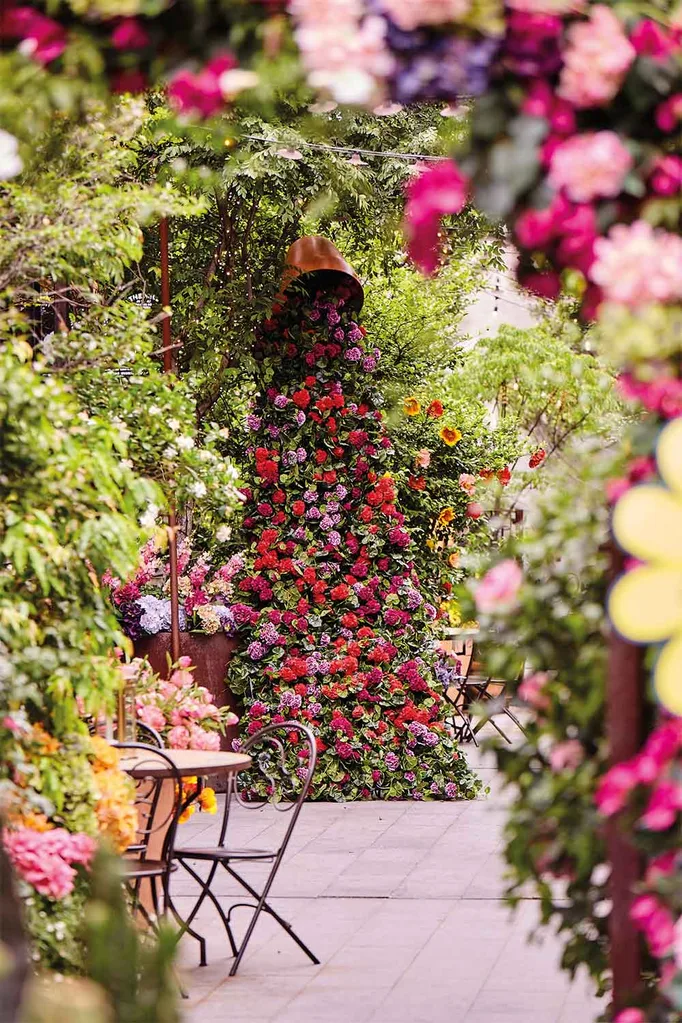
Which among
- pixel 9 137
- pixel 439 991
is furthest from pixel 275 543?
pixel 9 137

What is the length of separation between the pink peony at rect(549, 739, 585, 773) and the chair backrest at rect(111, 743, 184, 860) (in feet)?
8.13

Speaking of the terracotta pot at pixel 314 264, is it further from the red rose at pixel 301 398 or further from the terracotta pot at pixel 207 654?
the terracotta pot at pixel 207 654

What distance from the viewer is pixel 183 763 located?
488 centimetres

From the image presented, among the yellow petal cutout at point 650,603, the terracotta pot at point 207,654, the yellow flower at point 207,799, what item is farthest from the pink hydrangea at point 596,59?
the terracotta pot at point 207,654

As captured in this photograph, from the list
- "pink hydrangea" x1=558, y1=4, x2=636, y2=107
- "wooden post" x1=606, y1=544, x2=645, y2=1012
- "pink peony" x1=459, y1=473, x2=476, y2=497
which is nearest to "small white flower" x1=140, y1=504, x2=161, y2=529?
"wooden post" x1=606, y1=544, x2=645, y2=1012

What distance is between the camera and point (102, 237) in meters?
4.64

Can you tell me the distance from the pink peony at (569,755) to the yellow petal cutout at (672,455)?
0.55m

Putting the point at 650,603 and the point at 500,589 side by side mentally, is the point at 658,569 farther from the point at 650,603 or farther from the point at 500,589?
the point at 500,589

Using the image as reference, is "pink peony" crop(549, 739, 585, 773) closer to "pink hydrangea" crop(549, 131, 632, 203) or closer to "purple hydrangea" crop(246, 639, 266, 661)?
"pink hydrangea" crop(549, 131, 632, 203)

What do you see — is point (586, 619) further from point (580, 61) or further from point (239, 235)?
point (239, 235)

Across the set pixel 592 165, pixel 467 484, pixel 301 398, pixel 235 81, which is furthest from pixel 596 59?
pixel 467 484

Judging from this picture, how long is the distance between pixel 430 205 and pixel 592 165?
0.25 meters

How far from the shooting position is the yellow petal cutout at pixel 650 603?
204 centimetres

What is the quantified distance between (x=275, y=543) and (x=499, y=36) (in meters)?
7.09
